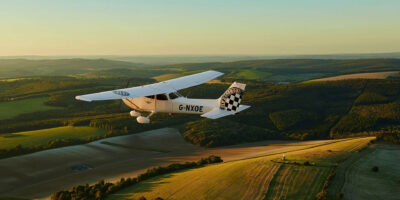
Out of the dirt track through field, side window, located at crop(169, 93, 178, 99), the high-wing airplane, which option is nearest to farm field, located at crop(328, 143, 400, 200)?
the high-wing airplane

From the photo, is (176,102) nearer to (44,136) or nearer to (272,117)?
(44,136)

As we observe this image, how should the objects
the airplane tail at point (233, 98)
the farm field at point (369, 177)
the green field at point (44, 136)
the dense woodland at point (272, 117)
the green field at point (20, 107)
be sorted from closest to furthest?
the farm field at point (369, 177)
the airplane tail at point (233, 98)
the green field at point (44, 136)
the dense woodland at point (272, 117)
the green field at point (20, 107)

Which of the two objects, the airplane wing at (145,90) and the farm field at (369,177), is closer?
the farm field at (369,177)

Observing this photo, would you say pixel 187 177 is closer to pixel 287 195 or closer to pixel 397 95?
pixel 287 195

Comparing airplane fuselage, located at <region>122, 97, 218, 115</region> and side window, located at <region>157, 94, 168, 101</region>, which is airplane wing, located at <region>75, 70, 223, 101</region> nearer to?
side window, located at <region>157, 94, 168, 101</region>

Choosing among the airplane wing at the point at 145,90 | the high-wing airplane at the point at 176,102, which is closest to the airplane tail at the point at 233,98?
the high-wing airplane at the point at 176,102

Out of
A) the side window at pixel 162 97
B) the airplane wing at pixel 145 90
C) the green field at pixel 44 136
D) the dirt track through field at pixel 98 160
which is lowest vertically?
the dirt track through field at pixel 98 160

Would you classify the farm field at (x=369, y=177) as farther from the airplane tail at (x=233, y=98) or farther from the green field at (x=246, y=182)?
the airplane tail at (x=233, y=98)

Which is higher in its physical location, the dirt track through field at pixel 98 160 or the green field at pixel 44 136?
the green field at pixel 44 136

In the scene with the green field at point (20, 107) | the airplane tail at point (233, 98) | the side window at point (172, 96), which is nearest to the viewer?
the airplane tail at point (233, 98)
